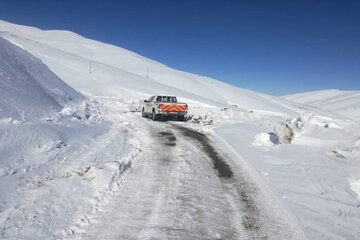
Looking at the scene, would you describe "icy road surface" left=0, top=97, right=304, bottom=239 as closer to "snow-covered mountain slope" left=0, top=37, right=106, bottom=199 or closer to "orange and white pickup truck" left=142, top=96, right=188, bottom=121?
"snow-covered mountain slope" left=0, top=37, right=106, bottom=199

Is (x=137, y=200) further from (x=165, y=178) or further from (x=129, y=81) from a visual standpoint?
(x=129, y=81)

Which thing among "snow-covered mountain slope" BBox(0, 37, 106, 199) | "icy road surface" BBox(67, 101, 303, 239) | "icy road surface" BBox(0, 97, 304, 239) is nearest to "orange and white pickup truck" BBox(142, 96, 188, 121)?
"snow-covered mountain slope" BBox(0, 37, 106, 199)

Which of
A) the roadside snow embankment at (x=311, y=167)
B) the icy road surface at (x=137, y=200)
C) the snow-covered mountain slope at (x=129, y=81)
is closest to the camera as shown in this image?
the icy road surface at (x=137, y=200)

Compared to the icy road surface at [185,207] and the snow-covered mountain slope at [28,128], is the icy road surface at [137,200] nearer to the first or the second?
the icy road surface at [185,207]

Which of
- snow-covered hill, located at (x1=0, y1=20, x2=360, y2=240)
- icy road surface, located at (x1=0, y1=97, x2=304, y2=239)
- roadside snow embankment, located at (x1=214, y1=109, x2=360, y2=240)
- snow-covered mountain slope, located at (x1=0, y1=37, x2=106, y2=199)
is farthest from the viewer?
snow-covered mountain slope, located at (x1=0, y1=37, x2=106, y2=199)

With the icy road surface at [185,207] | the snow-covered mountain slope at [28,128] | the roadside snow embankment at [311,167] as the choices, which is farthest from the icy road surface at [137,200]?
the roadside snow embankment at [311,167]

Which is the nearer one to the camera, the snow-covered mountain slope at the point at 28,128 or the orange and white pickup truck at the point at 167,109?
the snow-covered mountain slope at the point at 28,128

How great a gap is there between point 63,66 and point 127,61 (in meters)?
32.3

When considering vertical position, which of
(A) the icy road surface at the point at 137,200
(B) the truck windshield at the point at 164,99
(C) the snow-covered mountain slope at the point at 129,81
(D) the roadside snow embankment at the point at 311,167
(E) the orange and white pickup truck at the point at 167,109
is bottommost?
(A) the icy road surface at the point at 137,200

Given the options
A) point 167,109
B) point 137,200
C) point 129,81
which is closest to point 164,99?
point 167,109

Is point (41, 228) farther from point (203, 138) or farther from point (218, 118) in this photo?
point (218, 118)

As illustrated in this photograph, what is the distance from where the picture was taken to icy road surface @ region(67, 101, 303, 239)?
5.75 m

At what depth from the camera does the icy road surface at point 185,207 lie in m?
5.75

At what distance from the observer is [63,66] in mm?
66188
